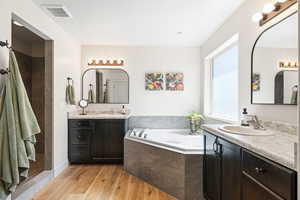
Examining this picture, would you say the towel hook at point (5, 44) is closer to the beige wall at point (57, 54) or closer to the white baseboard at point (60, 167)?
the beige wall at point (57, 54)

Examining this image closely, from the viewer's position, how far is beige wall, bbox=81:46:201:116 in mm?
4480

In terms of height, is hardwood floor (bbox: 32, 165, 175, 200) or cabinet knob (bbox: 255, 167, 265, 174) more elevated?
cabinet knob (bbox: 255, 167, 265, 174)

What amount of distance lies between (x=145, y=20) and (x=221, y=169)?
226 centimetres

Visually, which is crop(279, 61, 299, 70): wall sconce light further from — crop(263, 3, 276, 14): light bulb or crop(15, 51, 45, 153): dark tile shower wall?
crop(15, 51, 45, 153): dark tile shower wall

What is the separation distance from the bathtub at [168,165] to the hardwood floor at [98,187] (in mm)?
112

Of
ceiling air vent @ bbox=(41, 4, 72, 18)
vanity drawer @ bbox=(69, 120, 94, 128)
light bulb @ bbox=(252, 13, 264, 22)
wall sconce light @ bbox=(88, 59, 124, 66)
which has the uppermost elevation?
ceiling air vent @ bbox=(41, 4, 72, 18)

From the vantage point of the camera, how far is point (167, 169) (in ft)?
8.68

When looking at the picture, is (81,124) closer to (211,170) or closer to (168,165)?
(168,165)

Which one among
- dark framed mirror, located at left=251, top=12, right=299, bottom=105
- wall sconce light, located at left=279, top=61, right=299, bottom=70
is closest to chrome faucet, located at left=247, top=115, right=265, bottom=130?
dark framed mirror, located at left=251, top=12, right=299, bottom=105

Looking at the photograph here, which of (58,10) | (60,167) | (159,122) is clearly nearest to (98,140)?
(60,167)

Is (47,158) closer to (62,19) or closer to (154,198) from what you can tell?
(154,198)

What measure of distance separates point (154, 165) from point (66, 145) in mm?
1735

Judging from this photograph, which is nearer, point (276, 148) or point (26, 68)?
point (276, 148)

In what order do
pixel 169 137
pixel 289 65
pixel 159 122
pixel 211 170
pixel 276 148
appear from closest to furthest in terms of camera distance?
1. pixel 276 148
2. pixel 289 65
3. pixel 211 170
4. pixel 169 137
5. pixel 159 122
